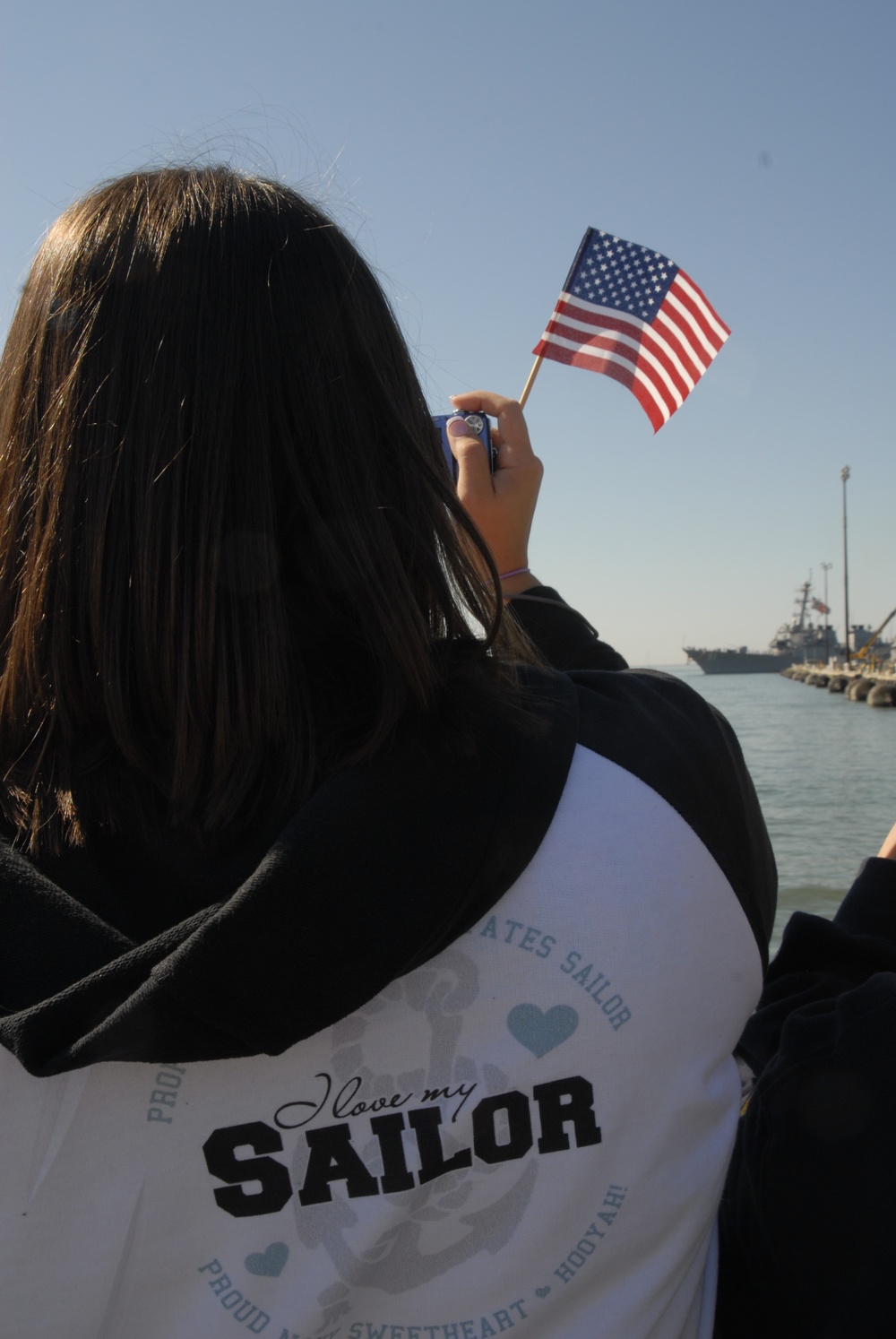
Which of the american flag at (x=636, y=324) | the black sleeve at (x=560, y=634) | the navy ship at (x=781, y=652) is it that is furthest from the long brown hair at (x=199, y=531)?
the navy ship at (x=781, y=652)

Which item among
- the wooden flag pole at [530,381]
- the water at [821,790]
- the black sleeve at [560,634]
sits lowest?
the water at [821,790]

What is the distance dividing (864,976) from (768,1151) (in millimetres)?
217

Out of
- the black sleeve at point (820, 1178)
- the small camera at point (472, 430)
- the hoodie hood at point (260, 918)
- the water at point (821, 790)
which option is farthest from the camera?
the water at point (821, 790)

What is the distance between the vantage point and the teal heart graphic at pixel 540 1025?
30.2 inches

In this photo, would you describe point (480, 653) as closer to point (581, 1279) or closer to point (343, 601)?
point (343, 601)

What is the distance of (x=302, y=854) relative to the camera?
2.19 ft

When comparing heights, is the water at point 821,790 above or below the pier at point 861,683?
below

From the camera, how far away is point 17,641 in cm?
76

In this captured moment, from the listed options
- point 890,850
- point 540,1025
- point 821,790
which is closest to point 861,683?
point 821,790

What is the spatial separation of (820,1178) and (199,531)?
0.80 metres

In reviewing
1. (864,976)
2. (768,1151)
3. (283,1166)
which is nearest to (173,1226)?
(283,1166)

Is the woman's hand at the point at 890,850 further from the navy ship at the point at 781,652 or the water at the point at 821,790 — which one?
the navy ship at the point at 781,652

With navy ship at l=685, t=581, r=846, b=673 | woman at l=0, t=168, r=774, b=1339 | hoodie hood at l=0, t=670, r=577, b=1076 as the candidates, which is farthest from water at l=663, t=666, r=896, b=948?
navy ship at l=685, t=581, r=846, b=673

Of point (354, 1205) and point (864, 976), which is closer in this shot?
point (354, 1205)
